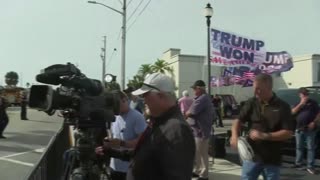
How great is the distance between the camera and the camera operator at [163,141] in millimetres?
3230

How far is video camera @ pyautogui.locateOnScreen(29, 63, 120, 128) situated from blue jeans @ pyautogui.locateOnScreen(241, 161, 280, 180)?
2.37 metres

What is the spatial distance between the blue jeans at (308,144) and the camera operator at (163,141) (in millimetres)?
7749

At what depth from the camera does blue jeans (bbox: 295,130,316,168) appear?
1075 centimetres

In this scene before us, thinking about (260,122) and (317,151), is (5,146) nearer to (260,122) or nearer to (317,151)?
(317,151)

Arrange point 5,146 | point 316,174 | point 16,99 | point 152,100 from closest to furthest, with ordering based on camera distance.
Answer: point 152,100, point 316,174, point 5,146, point 16,99

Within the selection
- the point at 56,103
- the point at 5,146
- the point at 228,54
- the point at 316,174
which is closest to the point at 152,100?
the point at 56,103

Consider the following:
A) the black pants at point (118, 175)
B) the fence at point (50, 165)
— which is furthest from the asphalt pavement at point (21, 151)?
the black pants at point (118, 175)

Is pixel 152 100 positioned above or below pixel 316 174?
above

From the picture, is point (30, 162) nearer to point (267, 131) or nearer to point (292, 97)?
point (292, 97)

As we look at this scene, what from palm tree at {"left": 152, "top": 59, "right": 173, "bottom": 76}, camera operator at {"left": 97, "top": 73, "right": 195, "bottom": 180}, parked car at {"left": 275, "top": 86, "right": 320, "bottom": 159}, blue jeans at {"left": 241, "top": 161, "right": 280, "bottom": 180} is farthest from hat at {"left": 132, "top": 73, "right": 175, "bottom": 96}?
palm tree at {"left": 152, "top": 59, "right": 173, "bottom": 76}

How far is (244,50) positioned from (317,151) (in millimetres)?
9016

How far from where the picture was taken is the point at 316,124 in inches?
427

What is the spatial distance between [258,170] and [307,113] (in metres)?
5.16

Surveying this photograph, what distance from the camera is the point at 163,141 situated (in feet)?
10.8
